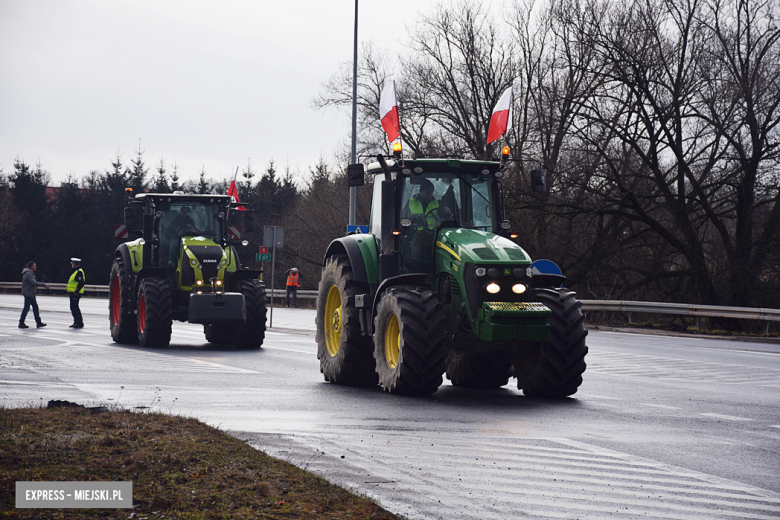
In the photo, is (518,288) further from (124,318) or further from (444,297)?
(124,318)

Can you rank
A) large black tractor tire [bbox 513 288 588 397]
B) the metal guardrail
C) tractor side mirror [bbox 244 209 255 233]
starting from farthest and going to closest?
the metal guardrail < tractor side mirror [bbox 244 209 255 233] < large black tractor tire [bbox 513 288 588 397]

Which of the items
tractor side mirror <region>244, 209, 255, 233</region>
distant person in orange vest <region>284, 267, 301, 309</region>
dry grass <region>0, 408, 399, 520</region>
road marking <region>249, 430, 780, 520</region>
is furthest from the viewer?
→ distant person in orange vest <region>284, 267, 301, 309</region>

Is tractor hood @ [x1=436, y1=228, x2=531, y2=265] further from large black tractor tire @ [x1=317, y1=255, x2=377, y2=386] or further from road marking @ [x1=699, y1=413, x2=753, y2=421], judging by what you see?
road marking @ [x1=699, y1=413, x2=753, y2=421]

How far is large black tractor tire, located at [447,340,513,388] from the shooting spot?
1286 centimetres

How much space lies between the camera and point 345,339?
41.7 feet

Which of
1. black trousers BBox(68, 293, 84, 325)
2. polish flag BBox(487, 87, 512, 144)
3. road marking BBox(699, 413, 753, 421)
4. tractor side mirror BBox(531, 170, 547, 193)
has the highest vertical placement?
polish flag BBox(487, 87, 512, 144)

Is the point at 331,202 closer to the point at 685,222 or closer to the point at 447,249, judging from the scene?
the point at 685,222

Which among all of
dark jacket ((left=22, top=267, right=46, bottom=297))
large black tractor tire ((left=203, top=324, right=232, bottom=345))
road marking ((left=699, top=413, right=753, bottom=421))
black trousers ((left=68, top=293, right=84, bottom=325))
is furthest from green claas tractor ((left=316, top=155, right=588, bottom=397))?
dark jacket ((left=22, top=267, right=46, bottom=297))

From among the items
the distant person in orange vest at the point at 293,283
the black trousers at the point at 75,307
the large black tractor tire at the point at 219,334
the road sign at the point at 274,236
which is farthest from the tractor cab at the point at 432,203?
the distant person in orange vest at the point at 293,283

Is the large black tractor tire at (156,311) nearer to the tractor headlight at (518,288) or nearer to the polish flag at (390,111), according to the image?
the polish flag at (390,111)

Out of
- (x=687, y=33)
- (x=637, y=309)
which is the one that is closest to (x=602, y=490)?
(x=637, y=309)

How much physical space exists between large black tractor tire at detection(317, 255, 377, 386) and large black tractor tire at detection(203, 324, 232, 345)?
23.8 ft

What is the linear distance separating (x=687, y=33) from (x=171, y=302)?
1865cm

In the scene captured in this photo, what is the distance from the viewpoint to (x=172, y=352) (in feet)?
59.1
